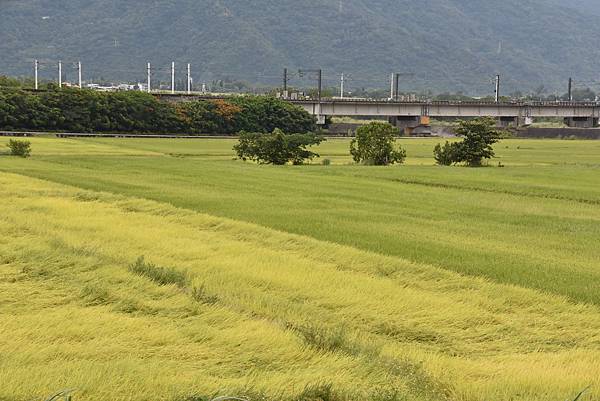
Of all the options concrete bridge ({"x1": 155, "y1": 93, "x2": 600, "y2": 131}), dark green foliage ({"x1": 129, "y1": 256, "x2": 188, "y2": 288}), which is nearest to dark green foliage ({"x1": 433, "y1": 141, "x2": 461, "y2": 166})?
dark green foliage ({"x1": 129, "y1": 256, "x2": 188, "y2": 288})

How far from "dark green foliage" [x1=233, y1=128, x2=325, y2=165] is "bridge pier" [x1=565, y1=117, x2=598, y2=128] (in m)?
99.2

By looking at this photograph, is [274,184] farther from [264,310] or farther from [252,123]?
[252,123]

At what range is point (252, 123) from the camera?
108562 millimetres

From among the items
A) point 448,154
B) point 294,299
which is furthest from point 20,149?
point 294,299

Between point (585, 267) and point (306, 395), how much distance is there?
10.6 metres

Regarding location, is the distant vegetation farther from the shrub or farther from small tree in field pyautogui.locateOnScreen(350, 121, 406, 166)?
small tree in field pyautogui.locateOnScreen(350, 121, 406, 166)

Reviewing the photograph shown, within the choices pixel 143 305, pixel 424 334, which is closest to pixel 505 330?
pixel 424 334

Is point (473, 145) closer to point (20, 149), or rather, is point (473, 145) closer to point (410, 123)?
point (20, 149)

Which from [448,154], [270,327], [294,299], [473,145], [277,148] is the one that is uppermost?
[473,145]

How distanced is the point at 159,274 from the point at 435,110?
119m

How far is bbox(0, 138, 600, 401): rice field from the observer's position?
827 cm

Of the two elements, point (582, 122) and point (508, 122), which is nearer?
point (508, 122)

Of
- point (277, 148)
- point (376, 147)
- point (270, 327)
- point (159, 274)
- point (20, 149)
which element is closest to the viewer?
point (270, 327)

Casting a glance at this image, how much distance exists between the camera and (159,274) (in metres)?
13.4
